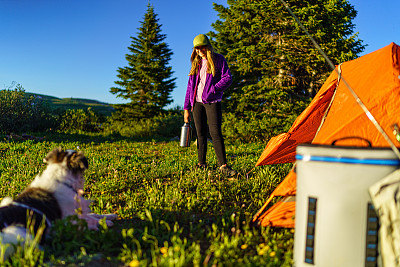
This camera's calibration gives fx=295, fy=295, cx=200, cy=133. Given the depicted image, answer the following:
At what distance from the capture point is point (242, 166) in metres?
5.96

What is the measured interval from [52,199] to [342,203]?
94.2 inches

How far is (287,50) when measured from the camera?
38.5 feet

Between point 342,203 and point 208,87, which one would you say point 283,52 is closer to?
point 208,87

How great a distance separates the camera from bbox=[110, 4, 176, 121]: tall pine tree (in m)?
22.8

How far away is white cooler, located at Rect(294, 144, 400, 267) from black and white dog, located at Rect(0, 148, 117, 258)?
6.50 feet

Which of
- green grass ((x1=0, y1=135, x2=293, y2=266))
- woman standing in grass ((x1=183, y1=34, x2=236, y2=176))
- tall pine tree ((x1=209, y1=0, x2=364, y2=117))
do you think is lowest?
green grass ((x1=0, y1=135, x2=293, y2=266))

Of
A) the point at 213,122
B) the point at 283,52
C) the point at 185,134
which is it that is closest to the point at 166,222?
the point at 213,122

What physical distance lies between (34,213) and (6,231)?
8.9 inches

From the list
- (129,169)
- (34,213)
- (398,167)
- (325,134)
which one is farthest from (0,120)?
(398,167)

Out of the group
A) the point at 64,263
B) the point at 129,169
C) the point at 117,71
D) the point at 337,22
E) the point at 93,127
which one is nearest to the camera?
the point at 64,263

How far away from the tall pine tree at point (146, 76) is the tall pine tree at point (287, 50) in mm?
10451

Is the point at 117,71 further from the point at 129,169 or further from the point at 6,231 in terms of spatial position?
the point at 6,231

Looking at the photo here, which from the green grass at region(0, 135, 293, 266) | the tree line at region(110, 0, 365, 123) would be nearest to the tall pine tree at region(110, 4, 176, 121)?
the tree line at region(110, 0, 365, 123)

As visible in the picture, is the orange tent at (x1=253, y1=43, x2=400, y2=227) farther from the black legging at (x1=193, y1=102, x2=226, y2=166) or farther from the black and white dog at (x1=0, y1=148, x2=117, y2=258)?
the black legging at (x1=193, y1=102, x2=226, y2=166)
